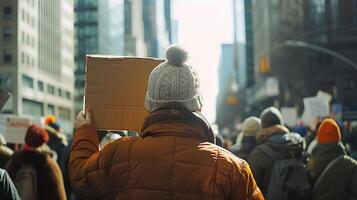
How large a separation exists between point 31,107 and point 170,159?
53578mm

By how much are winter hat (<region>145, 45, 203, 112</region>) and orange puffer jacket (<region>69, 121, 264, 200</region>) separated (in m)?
0.11

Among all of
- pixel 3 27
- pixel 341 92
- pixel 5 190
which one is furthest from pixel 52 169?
pixel 341 92

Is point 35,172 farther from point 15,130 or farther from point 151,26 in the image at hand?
point 151,26

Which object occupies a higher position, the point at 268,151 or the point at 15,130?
the point at 15,130

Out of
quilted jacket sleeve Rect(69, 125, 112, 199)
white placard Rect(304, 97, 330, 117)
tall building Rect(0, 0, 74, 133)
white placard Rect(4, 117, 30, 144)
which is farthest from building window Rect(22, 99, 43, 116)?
quilted jacket sleeve Rect(69, 125, 112, 199)

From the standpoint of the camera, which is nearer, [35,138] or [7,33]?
[35,138]

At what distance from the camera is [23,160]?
6762mm

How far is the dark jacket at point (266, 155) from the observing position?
23.0 feet

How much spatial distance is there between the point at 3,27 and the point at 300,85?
4533 cm

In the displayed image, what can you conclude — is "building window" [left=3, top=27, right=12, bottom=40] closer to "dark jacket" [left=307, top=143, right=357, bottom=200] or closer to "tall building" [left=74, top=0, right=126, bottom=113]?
"dark jacket" [left=307, top=143, right=357, bottom=200]

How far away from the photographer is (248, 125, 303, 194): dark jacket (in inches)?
275

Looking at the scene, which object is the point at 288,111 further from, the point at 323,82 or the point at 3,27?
the point at 323,82

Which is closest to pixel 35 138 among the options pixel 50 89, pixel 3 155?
pixel 3 155

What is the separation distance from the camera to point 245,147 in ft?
28.4
